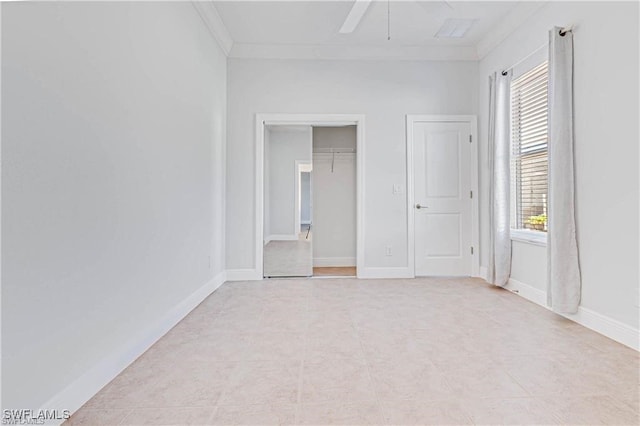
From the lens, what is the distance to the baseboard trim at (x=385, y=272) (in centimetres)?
447

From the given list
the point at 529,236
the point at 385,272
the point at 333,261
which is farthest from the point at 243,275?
the point at 529,236

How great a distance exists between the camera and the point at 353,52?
14.5 ft

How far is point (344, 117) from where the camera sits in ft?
14.5

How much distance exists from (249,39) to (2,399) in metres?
3.94

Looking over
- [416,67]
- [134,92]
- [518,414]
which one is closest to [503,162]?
[416,67]

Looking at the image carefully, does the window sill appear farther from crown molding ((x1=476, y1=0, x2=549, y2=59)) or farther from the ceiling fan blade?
the ceiling fan blade

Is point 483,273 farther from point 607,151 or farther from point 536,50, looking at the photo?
point 536,50

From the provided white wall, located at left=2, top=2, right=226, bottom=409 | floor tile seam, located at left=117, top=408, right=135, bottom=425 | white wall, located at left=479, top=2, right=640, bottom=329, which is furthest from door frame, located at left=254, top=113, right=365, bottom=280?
floor tile seam, located at left=117, top=408, right=135, bottom=425

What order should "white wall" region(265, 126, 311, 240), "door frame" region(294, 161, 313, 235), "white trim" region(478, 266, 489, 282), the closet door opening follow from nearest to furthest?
"white trim" region(478, 266, 489, 282), "white wall" region(265, 126, 311, 240), "door frame" region(294, 161, 313, 235), the closet door opening

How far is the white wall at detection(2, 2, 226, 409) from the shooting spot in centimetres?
129

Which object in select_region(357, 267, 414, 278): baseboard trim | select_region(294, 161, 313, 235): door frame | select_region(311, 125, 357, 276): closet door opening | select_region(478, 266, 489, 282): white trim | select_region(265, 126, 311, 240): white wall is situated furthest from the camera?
select_region(311, 125, 357, 276): closet door opening

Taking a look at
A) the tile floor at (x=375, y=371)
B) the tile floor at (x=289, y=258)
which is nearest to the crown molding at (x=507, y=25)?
the tile floor at (x=375, y=371)

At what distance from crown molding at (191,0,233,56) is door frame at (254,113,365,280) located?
82cm

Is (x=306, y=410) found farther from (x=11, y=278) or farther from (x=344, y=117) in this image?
(x=344, y=117)
